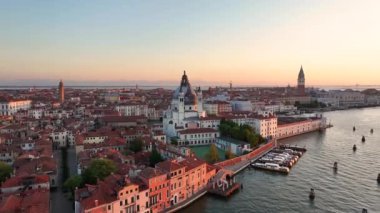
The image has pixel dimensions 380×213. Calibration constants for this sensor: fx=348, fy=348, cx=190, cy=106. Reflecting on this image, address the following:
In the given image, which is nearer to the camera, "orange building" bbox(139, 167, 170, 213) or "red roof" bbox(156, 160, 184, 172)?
"orange building" bbox(139, 167, 170, 213)

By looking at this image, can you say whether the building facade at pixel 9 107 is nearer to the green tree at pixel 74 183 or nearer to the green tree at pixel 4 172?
the green tree at pixel 4 172

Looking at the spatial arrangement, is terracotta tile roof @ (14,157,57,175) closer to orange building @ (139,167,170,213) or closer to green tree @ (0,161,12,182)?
green tree @ (0,161,12,182)

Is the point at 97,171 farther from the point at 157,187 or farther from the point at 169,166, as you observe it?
the point at 169,166

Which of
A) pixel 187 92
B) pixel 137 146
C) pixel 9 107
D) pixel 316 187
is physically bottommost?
pixel 316 187

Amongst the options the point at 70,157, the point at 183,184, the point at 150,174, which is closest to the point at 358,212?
the point at 183,184

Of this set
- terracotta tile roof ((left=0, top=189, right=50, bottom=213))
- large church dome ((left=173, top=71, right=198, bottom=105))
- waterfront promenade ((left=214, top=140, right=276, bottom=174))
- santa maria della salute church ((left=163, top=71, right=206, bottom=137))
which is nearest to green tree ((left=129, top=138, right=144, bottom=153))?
waterfront promenade ((left=214, top=140, right=276, bottom=174))

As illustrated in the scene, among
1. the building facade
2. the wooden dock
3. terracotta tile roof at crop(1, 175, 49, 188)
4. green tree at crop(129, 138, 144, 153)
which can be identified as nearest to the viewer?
terracotta tile roof at crop(1, 175, 49, 188)

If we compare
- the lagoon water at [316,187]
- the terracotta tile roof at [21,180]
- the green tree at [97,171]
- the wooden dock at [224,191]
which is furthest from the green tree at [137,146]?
the terracotta tile roof at [21,180]

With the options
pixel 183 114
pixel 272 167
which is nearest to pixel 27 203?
pixel 272 167
